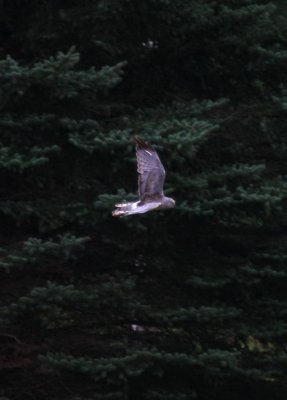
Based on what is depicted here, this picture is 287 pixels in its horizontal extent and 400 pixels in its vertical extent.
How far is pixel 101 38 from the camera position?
8.66 metres

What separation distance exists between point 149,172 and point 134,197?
55 cm

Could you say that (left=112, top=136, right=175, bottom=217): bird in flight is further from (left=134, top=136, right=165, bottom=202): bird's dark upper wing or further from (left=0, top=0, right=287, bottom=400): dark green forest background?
(left=0, top=0, right=287, bottom=400): dark green forest background

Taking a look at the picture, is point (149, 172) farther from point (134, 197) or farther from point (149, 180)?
point (134, 197)

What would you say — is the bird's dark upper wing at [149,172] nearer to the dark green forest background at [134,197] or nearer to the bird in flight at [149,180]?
the bird in flight at [149,180]

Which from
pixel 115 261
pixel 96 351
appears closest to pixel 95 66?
pixel 115 261

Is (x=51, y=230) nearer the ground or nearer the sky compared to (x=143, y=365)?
nearer the sky

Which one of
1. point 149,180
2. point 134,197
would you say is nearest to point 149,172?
point 149,180

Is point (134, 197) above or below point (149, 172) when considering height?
below

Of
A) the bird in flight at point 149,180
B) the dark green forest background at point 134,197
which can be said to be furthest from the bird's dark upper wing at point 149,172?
the dark green forest background at point 134,197

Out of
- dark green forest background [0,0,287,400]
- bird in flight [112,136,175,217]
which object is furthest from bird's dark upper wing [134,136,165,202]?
dark green forest background [0,0,287,400]

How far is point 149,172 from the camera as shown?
7453 mm

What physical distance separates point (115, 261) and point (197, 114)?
130 centimetres

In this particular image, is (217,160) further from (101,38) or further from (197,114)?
(101,38)

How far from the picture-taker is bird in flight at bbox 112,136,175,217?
739 centimetres
